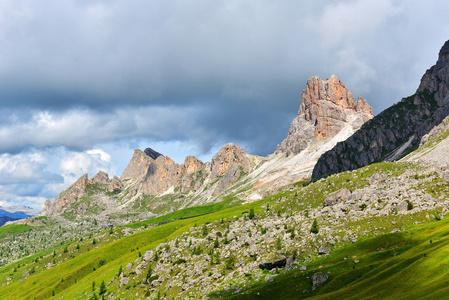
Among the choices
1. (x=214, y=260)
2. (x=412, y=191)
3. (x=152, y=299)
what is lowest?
(x=152, y=299)

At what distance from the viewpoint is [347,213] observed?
101562mm

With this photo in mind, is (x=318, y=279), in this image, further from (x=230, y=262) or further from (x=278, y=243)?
(x=230, y=262)

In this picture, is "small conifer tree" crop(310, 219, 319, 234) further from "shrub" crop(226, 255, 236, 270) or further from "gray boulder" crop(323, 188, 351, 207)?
"gray boulder" crop(323, 188, 351, 207)

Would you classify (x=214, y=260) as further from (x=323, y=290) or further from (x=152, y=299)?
(x=323, y=290)

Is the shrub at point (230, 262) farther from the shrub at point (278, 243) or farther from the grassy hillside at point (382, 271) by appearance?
the grassy hillside at point (382, 271)

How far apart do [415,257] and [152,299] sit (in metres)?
76.9

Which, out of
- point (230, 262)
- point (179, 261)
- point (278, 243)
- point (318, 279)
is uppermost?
point (278, 243)

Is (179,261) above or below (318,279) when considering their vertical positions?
above

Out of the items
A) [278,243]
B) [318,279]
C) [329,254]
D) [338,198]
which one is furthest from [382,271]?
[338,198]

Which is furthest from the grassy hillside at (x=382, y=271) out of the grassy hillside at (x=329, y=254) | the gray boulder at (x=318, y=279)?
the gray boulder at (x=318, y=279)

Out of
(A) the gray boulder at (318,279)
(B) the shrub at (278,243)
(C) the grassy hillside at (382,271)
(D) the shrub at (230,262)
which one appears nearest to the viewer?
(C) the grassy hillside at (382,271)

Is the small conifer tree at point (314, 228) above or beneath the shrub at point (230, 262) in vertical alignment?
above

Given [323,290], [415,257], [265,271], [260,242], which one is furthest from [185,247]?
[415,257]

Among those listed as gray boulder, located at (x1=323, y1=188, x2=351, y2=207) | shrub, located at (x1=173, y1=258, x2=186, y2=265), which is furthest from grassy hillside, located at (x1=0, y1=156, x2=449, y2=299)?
gray boulder, located at (x1=323, y1=188, x2=351, y2=207)
